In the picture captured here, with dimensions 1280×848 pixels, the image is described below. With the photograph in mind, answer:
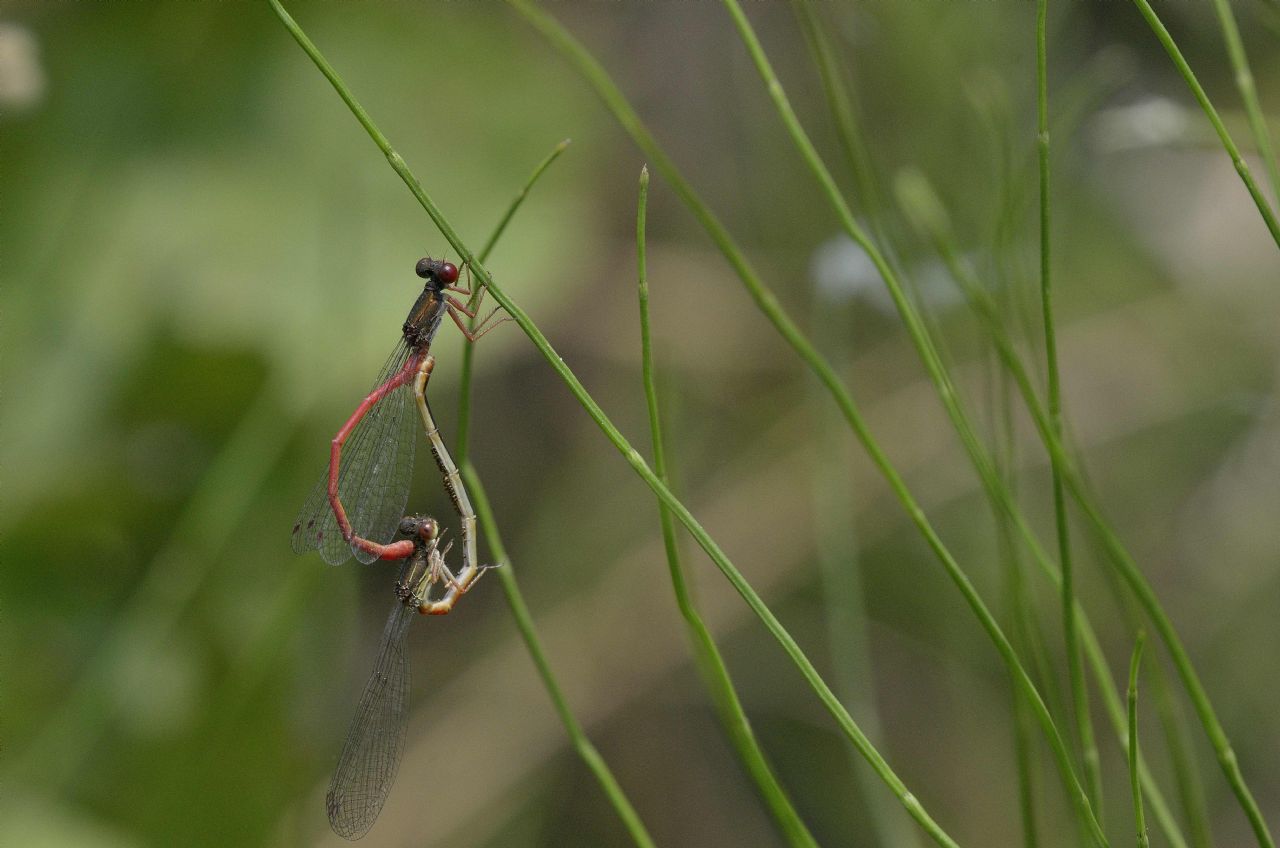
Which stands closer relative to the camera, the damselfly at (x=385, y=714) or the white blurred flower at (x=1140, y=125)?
the damselfly at (x=385, y=714)

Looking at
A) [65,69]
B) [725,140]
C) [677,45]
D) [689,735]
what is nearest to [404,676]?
[689,735]

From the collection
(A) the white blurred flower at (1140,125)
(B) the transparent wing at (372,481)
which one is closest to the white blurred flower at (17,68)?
(B) the transparent wing at (372,481)

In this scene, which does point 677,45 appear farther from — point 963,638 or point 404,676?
point 404,676

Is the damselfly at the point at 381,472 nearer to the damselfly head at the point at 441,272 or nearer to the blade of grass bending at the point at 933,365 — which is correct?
the damselfly head at the point at 441,272

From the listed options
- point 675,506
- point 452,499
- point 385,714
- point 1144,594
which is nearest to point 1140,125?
point 1144,594

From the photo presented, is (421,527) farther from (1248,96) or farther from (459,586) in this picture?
(1248,96)

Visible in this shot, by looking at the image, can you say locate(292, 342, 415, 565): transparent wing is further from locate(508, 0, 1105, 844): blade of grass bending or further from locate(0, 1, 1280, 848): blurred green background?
locate(508, 0, 1105, 844): blade of grass bending

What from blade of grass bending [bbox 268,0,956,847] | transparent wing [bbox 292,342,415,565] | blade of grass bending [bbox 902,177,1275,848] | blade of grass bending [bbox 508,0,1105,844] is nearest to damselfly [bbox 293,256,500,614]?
transparent wing [bbox 292,342,415,565]
